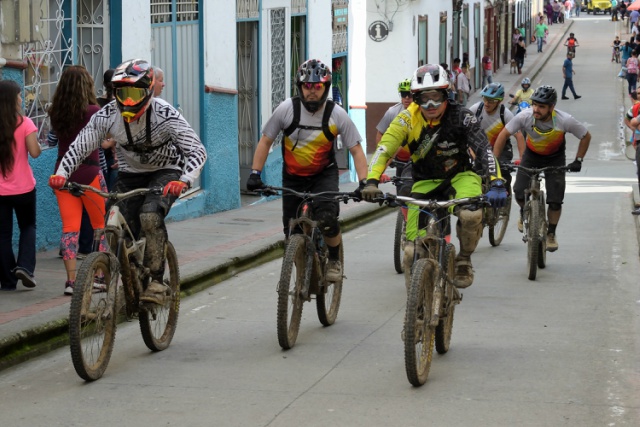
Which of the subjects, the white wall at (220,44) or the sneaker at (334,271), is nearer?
the sneaker at (334,271)

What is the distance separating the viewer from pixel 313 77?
8.59 meters

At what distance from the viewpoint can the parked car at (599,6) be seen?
9281 cm

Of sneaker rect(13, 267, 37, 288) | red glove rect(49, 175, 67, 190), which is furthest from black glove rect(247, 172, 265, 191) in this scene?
sneaker rect(13, 267, 37, 288)

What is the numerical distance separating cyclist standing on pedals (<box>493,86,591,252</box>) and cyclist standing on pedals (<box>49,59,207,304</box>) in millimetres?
4913

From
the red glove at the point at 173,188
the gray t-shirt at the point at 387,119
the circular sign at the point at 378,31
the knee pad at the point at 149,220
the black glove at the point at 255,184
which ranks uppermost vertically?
the circular sign at the point at 378,31

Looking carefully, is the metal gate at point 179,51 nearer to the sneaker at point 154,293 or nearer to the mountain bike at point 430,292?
the sneaker at point 154,293

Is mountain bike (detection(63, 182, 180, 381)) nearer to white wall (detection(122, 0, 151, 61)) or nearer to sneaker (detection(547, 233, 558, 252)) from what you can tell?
sneaker (detection(547, 233, 558, 252))

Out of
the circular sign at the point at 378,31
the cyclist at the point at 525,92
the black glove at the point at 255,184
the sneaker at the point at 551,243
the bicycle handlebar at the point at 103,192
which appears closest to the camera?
the bicycle handlebar at the point at 103,192

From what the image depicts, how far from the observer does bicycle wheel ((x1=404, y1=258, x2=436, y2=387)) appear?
6.82 m

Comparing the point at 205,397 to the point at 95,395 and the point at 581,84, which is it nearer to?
the point at 95,395

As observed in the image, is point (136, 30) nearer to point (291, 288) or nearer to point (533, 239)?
point (533, 239)

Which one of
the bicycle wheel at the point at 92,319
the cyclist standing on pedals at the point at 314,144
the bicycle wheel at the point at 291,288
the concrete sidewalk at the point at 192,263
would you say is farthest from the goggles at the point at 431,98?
the concrete sidewalk at the point at 192,263

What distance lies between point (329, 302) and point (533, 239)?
10.8 feet

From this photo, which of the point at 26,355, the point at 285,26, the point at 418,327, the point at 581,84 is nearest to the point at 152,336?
the point at 26,355
